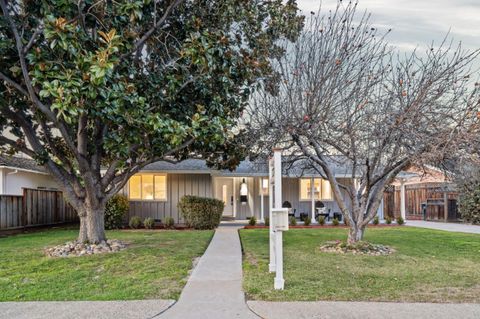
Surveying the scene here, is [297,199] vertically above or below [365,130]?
below

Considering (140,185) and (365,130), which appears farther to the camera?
(140,185)

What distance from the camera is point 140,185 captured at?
18312 millimetres

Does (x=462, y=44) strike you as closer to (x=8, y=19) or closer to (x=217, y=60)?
(x=217, y=60)

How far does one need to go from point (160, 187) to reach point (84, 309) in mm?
12921

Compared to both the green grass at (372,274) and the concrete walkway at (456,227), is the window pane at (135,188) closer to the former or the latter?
the green grass at (372,274)

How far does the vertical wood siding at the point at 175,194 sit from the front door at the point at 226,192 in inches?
151

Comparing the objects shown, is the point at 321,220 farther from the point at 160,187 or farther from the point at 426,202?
the point at 426,202

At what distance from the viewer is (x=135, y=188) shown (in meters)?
18.3

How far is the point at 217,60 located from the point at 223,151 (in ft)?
9.05

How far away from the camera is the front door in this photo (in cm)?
2222

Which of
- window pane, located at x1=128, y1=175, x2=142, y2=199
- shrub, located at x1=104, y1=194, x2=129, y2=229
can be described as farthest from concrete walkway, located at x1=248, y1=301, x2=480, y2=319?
window pane, located at x1=128, y1=175, x2=142, y2=199

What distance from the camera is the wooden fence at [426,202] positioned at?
71.4ft

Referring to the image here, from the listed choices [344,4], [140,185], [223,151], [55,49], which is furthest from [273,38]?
[140,185]

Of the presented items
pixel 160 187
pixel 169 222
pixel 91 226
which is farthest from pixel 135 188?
pixel 91 226
